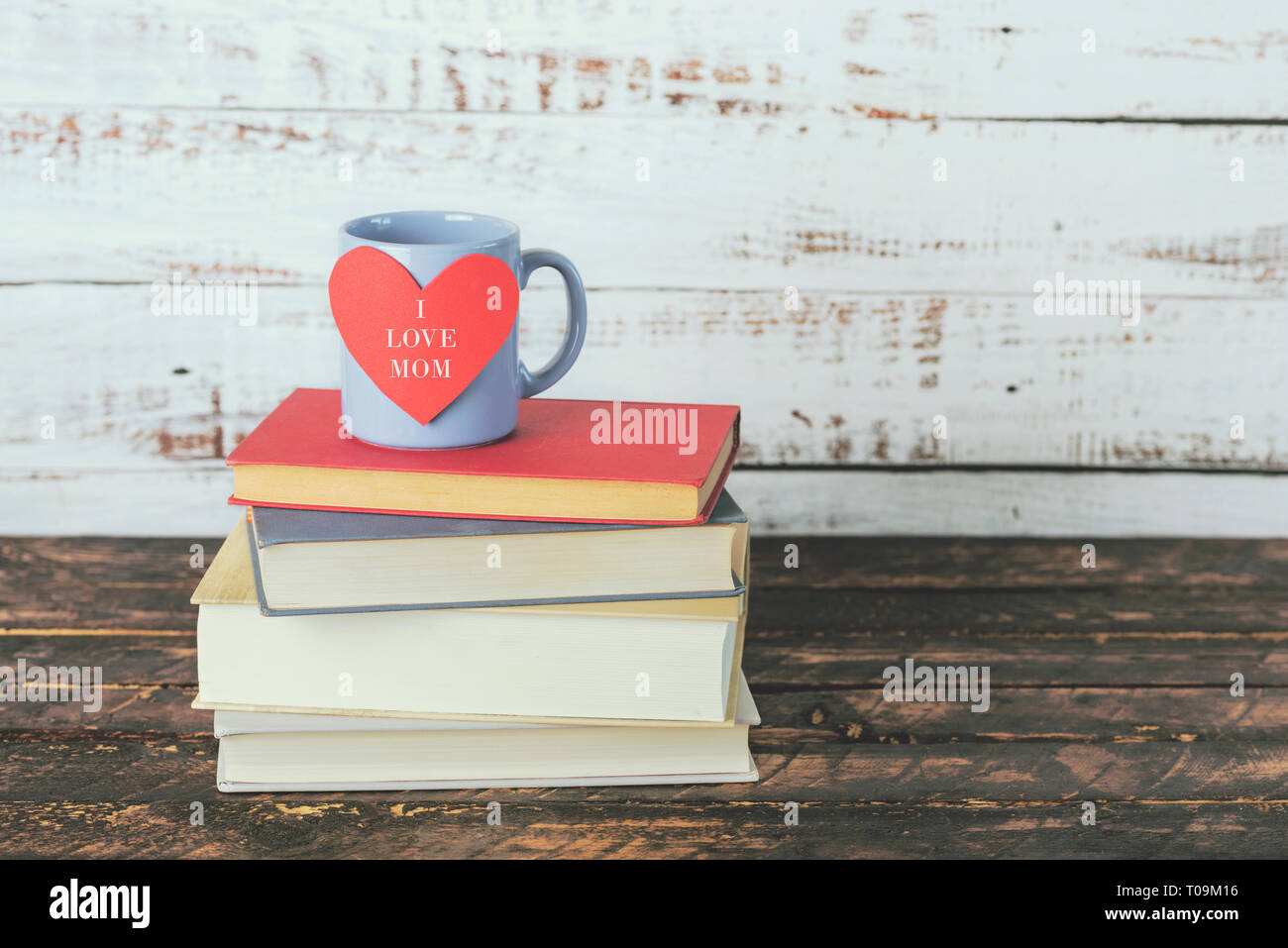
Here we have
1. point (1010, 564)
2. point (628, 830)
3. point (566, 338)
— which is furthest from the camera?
point (1010, 564)

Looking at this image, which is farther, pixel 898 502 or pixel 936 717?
pixel 898 502

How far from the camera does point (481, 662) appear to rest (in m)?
0.73

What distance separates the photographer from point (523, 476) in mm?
716

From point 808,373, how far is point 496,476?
64cm

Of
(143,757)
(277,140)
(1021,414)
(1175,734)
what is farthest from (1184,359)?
(143,757)

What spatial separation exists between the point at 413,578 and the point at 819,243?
27.1 inches

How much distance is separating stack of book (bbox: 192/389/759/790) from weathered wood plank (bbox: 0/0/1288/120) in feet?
1.97

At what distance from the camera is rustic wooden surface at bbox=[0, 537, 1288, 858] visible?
0.69 metres
